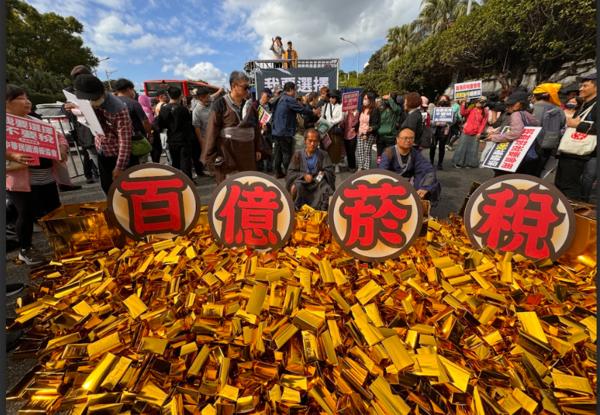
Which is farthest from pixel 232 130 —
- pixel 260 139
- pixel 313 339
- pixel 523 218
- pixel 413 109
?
pixel 413 109

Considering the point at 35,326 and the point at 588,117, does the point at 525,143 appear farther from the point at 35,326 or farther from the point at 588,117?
the point at 35,326

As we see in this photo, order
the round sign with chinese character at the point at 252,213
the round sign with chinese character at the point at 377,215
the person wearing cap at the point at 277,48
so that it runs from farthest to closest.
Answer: the person wearing cap at the point at 277,48, the round sign with chinese character at the point at 252,213, the round sign with chinese character at the point at 377,215

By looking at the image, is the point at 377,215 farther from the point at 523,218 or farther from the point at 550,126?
the point at 550,126

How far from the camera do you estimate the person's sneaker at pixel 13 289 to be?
2.16m

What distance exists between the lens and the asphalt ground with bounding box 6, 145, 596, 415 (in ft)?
5.07

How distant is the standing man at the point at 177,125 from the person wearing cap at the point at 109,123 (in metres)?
2.03

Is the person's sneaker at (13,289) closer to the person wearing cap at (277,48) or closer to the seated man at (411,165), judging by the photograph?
the seated man at (411,165)

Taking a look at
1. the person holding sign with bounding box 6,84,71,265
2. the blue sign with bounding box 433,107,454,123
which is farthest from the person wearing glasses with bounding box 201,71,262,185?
the blue sign with bounding box 433,107,454,123

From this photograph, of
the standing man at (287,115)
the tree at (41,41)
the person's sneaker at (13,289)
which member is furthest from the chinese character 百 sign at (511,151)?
the tree at (41,41)

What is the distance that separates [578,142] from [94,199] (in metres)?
7.17

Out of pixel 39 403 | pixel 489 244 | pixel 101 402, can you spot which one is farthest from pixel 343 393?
pixel 489 244

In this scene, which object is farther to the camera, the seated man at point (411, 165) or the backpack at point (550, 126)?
the backpack at point (550, 126)

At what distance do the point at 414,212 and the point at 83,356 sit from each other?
6.82 feet

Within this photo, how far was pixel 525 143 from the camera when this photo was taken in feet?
10.8
